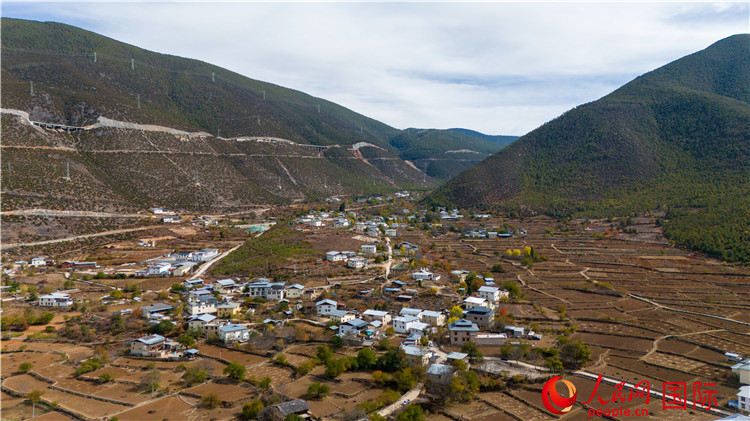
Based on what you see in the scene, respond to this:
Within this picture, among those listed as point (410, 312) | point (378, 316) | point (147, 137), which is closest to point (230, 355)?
point (378, 316)

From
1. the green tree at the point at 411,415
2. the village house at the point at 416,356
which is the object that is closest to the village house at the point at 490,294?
the village house at the point at 416,356

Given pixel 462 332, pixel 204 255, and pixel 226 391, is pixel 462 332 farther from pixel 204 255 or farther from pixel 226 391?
pixel 204 255

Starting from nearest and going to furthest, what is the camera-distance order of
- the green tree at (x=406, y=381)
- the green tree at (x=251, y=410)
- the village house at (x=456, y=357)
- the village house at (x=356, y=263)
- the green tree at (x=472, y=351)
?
1. the green tree at (x=251, y=410)
2. the green tree at (x=406, y=381)
3. the village house at (x=456, y=357)
4. the green tree at (x=472, y=351)
5. the village house at (x=356, y=263)

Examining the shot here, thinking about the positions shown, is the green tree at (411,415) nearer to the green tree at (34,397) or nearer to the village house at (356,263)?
the green tree at (34,397)

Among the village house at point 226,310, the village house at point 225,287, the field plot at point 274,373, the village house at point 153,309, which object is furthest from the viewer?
the village house at point 225,287

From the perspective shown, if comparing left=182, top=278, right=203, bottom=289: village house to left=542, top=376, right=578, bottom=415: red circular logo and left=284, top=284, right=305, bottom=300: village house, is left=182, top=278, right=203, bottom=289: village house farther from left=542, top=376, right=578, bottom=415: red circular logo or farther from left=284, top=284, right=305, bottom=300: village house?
left=542, top=376, right=578, bottom=415: red circular logo

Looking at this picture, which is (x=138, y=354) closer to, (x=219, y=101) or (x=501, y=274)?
(x=501, y=274)
